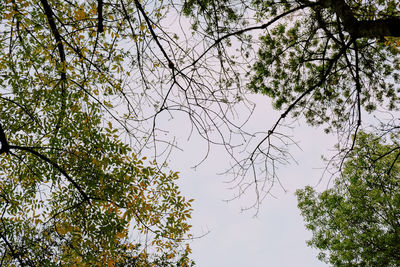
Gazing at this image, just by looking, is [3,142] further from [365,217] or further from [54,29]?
[365,217]

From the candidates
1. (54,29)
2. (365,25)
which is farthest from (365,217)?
(54,29)

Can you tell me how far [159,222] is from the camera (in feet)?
14.7

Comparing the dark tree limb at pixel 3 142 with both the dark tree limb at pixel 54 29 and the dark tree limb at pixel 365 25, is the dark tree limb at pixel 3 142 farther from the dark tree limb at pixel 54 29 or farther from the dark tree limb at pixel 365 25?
the dark tree limb at pixel 365 25

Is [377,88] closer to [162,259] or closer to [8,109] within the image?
[8,109]

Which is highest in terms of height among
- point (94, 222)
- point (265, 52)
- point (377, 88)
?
point (265, 52)

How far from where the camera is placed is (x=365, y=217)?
38.3ft

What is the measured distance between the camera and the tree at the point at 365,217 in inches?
411

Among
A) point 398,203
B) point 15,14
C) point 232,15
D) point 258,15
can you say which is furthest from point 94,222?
point 398,203

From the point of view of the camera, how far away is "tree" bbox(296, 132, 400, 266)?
10.4m

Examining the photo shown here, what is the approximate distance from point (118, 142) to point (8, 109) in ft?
6.94

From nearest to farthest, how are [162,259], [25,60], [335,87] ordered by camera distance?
[25,60] < [335,87] < [162,259]

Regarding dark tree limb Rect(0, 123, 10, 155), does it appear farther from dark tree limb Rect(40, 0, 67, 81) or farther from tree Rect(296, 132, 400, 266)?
tree Rect(296, 132, 400, 266)

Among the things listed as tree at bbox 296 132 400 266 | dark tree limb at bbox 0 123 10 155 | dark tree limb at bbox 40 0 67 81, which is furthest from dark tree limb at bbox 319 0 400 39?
tree at bbox 296 132 400 266

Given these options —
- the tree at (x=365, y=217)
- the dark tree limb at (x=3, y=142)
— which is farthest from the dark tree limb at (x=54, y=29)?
the tree at (x=365, y=217)
